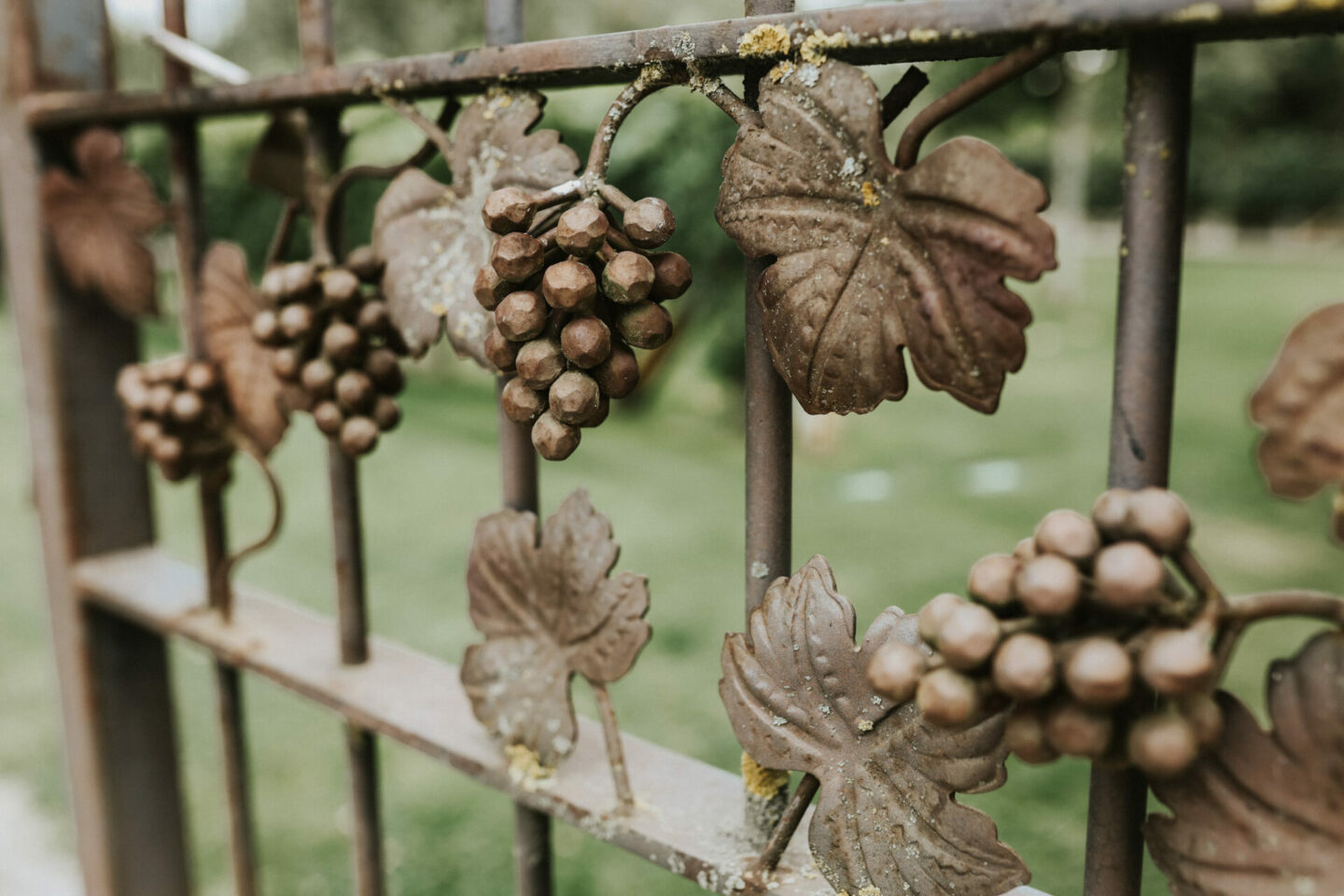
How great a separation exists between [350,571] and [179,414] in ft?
0.55

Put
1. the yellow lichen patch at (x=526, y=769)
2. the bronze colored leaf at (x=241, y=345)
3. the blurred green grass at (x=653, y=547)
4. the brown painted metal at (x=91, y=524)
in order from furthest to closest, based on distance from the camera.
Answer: the blurred green grass at (x=653, y=547), the brown painted metal at (x=91, y=524), the bronze colored leaf at (x=241, y=345), the yellow lichen patch at (x=526, y=769)

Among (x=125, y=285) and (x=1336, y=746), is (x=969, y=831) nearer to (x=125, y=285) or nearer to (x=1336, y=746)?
(x=1336, y=746)

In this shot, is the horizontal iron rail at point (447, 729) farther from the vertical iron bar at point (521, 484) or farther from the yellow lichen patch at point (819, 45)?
the yellow lichen patch at point (819, 45)

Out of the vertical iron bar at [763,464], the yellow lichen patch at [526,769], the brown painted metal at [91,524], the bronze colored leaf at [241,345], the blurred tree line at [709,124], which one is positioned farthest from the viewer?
the blurred tree line at [709,124]

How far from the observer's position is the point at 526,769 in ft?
1.88

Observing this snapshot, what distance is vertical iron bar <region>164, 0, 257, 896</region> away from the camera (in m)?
0.72

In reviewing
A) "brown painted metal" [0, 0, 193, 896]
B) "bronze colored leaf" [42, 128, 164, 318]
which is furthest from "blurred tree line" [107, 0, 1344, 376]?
"brown painted metal" [0, 0, 193, 896]

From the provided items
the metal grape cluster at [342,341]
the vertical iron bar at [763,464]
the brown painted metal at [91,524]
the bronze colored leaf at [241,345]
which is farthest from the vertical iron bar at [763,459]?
the brown painted metal at [91,524]

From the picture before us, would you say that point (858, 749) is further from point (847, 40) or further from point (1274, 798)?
point (847, 40)

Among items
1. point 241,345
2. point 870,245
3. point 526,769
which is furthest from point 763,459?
point 241,345

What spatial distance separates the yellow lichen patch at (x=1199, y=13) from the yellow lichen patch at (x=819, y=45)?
116 mm

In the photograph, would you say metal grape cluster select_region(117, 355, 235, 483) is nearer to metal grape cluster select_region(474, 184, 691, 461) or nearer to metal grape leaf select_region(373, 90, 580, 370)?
metal grape leaf select_region(373, 90, 580, 370)

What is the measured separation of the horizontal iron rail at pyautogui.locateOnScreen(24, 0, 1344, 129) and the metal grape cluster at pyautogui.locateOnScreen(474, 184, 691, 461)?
7 cm

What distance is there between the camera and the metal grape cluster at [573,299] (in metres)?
0.41
